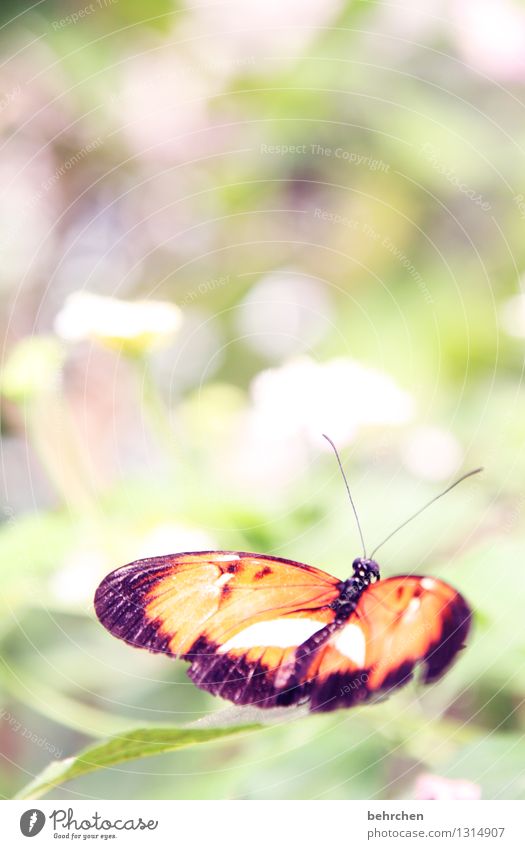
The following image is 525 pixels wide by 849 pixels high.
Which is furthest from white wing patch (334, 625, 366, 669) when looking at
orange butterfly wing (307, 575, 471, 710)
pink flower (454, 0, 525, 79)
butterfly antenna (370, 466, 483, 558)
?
pink flower (454, 0, 525, 79)

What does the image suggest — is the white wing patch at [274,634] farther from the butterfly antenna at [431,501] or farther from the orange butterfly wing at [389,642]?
the butterfly antenna at [431,501]

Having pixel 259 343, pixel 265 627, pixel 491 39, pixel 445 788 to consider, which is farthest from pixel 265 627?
pixel 491 39

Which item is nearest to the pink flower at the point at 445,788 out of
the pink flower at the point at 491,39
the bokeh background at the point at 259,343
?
the bokeh background at the point at 259,343

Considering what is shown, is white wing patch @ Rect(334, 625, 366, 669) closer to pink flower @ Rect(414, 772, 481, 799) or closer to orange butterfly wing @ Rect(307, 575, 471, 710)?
orange butterfly wing @ Rect(307, 575, 471, 710)

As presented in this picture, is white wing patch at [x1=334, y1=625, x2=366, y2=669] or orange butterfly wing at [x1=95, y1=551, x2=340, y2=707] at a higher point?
orange butterfly wing at [x1=95, y1=551, x2=340, y2=707]

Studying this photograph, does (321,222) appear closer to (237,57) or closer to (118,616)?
(237,57)
